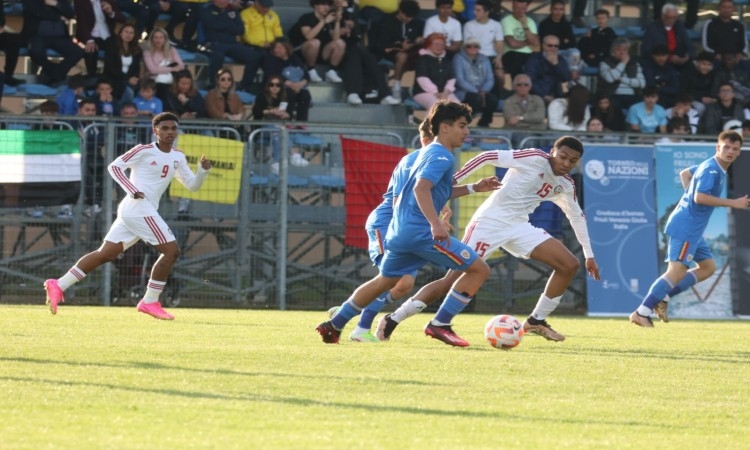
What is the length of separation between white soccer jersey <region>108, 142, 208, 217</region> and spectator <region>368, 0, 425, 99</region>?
→ 7439 millimetres

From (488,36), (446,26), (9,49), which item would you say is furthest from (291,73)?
(9,49)

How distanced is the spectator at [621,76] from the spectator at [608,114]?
778mm

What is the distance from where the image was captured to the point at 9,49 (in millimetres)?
21234

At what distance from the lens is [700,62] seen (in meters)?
24.3

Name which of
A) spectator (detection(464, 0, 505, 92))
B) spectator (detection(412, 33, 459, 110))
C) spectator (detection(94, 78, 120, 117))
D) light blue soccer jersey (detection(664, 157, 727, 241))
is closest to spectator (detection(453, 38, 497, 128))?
spectator (detection(412, 33, 459, 110))

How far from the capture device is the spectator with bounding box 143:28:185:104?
20.8 m

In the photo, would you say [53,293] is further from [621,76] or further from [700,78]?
[700,78]

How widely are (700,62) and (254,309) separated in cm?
963

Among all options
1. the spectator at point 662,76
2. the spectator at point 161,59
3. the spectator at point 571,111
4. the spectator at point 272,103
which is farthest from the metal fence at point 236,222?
the spectator at point 662,76

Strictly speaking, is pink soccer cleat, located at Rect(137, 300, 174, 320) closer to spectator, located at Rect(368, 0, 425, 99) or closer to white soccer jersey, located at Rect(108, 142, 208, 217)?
white soccer jersey, located at Rect(108, 142, 208, 217)

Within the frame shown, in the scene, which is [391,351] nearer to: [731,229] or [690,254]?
[690,254]

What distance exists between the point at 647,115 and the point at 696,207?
6.59 m

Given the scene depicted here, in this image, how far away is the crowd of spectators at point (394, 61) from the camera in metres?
20.8

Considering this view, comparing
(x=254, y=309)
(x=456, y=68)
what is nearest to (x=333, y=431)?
(x=254, y=309)
